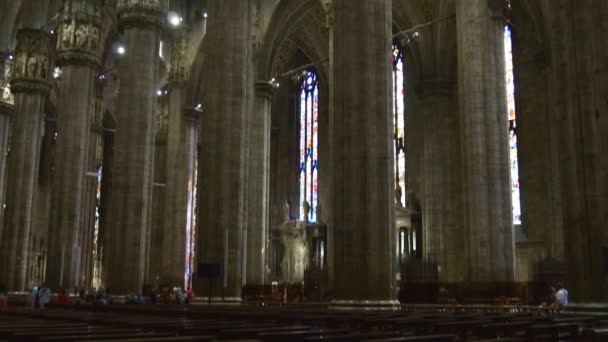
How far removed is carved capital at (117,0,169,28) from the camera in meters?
Result: 23.8

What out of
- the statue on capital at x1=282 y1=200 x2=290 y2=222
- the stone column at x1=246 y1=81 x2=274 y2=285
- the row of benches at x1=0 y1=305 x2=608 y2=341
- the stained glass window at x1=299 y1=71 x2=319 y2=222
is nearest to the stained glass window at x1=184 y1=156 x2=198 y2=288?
the statue on capital at x1=282 y1=200 x2=290 y2=222

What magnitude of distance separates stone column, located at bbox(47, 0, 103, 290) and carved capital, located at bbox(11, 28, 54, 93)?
10.3 feet

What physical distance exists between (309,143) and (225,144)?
22.7 metres

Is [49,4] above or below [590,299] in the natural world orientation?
above

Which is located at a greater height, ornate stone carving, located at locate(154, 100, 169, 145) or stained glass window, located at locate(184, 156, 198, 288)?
ornate stone carving, located at locate(154, 100, 169, 145)

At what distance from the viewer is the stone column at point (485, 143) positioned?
20.0 meters

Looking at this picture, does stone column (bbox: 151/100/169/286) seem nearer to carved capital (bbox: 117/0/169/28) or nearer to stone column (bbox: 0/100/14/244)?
stone column (bbox: 0/100/14/244)

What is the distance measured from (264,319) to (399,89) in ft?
92.6

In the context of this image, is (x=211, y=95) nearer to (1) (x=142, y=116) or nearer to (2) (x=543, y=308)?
(1) (x=142, y=116)

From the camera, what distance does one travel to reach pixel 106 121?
49.2 meters

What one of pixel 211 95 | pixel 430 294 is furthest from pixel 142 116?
pixel 430 294

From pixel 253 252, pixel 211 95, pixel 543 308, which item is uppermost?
pixel 211 95

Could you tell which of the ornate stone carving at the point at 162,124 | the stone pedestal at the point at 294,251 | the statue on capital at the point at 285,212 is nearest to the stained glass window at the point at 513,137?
the stone pedestal at the point at 294,251

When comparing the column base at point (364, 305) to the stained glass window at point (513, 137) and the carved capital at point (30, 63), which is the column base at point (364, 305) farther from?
the carved capital at point (30, 63)
